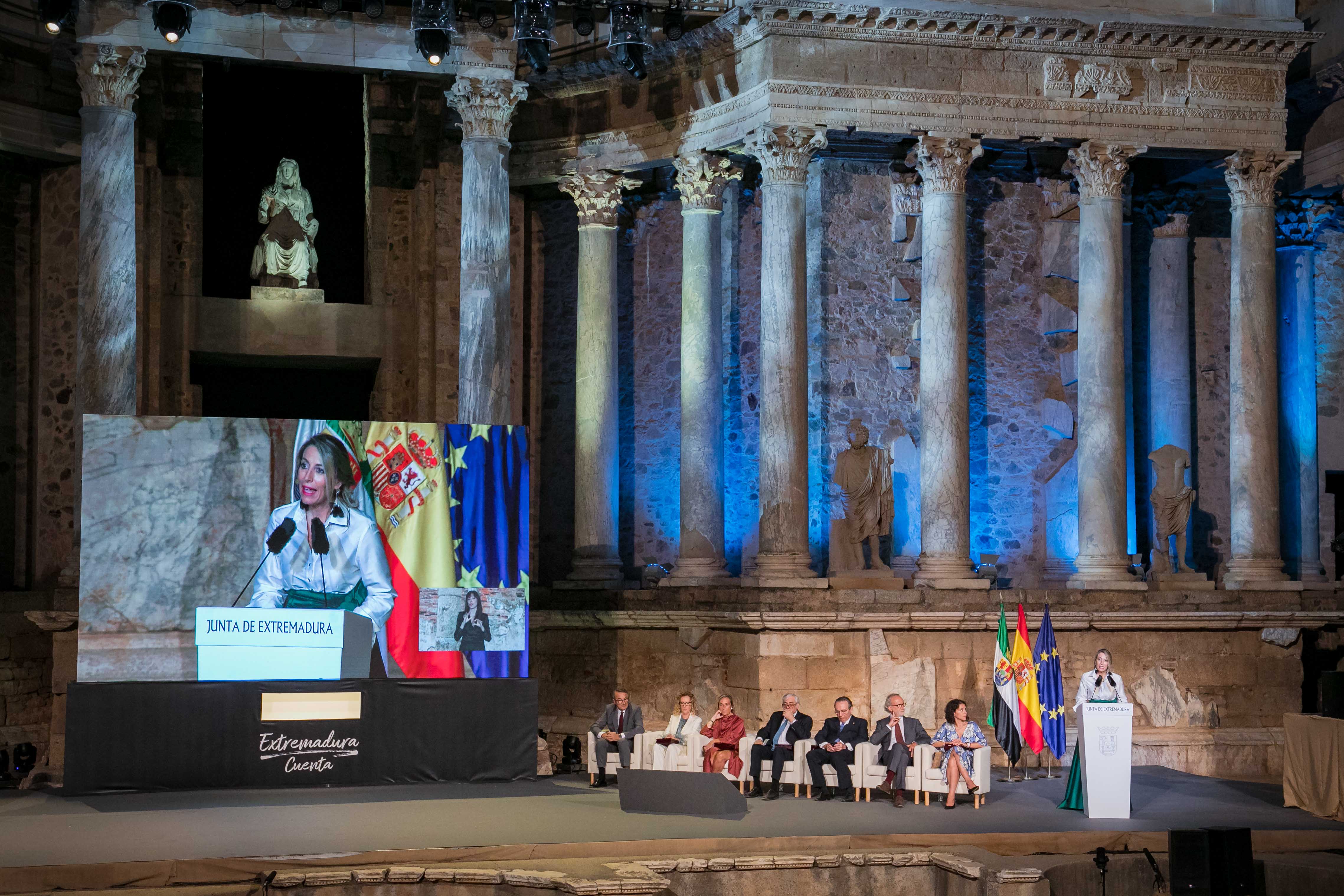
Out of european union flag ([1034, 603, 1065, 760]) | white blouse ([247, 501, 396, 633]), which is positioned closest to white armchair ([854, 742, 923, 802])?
european union flag ([1034, 603, 1065, 760])

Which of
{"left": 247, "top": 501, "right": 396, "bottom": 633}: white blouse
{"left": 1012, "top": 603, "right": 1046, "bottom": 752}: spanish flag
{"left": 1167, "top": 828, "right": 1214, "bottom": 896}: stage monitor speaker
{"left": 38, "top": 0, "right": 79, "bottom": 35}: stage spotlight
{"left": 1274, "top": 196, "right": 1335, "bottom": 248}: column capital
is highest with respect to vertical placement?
{"left": 38, "top": 0, "right": 79, "bottom": 35}: stage spotlight

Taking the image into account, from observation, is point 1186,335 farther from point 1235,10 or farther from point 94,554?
point 94,554

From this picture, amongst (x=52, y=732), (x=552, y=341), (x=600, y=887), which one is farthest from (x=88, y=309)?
(x=600, y=887)

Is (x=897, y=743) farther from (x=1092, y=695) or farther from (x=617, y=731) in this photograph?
(x=617, y=731)

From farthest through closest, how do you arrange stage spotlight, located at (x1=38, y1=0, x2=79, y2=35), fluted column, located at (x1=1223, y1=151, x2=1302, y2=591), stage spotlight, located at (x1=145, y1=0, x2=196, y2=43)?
fluted column, located at (x1=1223, y1=151, x2=1302, y2=591) → stage spotlight, located at (x1=145, y1=0, x2=196, y2=43) → stage spotlight, located at (x1=38, y1=0, x2=79, y2=35)

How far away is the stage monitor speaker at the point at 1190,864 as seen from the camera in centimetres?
1229

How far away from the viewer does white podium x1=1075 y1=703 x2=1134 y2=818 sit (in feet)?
46.4

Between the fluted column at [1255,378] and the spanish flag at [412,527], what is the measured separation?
983 centimetres

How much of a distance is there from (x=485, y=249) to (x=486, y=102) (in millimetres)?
1718

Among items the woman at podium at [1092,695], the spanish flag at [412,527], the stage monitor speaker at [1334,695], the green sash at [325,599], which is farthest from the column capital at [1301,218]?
the green sash at [325,599]

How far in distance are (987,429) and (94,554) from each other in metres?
11.5

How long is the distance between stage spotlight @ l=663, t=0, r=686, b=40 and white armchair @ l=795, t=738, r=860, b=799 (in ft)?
27.9

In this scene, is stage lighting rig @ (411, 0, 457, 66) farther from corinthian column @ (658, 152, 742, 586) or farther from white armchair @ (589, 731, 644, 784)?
white armchair @ (589, 731, 644, 784)

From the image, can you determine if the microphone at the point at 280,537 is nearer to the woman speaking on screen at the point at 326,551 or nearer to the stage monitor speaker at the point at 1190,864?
the woman speaking on screen at the point at 326,551
